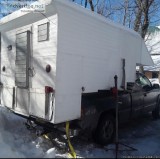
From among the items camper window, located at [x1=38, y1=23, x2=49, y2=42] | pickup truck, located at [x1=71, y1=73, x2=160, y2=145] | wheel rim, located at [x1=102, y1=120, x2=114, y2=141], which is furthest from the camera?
wheel rim, located at [x1=102, y1=120, x2=114, y2=141]

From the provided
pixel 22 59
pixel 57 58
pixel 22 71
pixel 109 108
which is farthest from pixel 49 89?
pixel 109 108

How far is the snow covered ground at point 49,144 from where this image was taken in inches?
200

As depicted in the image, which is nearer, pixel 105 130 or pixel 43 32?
pixel 43 32

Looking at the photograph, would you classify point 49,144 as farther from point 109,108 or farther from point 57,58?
point 57,58

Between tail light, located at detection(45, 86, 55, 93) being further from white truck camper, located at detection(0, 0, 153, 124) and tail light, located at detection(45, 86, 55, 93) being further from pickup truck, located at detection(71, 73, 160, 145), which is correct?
pickup truck, located at detection(71, 73, 160, 145)

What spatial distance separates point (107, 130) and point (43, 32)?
9.45 feet

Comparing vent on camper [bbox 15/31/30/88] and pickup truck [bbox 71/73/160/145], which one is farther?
vent on camper [bbox 15/31/30/88]

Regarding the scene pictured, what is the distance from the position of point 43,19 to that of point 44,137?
9.42 feet

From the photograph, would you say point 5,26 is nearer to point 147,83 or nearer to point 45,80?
point 45,80

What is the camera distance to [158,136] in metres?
7.04

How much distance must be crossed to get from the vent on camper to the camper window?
15.8 inches

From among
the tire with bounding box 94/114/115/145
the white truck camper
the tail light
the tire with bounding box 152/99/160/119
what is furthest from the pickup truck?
the tire with bounding box 152/99/160/119

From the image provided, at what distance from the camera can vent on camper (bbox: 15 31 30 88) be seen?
5504 millimetres

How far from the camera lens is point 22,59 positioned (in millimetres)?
5648
